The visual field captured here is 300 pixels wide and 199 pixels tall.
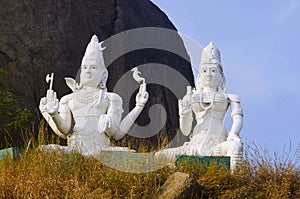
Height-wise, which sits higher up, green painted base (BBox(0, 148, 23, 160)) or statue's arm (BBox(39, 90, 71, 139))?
statue's arm (BBox(39, 90, 71, 139))

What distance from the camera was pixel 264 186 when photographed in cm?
691

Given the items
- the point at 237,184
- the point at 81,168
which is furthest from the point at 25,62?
the point at 237,184

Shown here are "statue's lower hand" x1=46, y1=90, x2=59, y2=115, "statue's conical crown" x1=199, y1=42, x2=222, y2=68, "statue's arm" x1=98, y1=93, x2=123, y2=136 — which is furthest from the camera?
"statue's conical crown" x1=199, y1=42, x2=222, y2=68

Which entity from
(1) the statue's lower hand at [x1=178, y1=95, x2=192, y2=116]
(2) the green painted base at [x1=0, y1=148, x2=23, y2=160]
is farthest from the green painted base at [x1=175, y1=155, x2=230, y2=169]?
(2) the green painted base at [x1=0, y1=148, x2=23, y2=160]

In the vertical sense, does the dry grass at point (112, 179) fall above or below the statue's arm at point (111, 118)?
below

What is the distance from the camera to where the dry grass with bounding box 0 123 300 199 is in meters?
6.36

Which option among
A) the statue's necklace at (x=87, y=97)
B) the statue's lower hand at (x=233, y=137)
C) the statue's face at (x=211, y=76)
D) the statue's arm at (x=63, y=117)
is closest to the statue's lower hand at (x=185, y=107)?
the statue's face at (x=211, y=76)

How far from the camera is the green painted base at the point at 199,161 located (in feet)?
23.0

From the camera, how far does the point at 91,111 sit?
8406mm

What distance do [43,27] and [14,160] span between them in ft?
18.3

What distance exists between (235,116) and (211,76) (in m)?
0.63

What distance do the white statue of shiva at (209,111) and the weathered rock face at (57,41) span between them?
4.24m

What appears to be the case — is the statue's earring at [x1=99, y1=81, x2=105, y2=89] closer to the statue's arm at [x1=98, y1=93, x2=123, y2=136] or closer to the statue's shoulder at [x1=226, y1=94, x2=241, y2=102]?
the statue's arm at [x1=98, y1=93, x2=123, y2=136]

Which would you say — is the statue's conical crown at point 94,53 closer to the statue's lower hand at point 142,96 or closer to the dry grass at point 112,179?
the statue's lower hand at point 142,96
